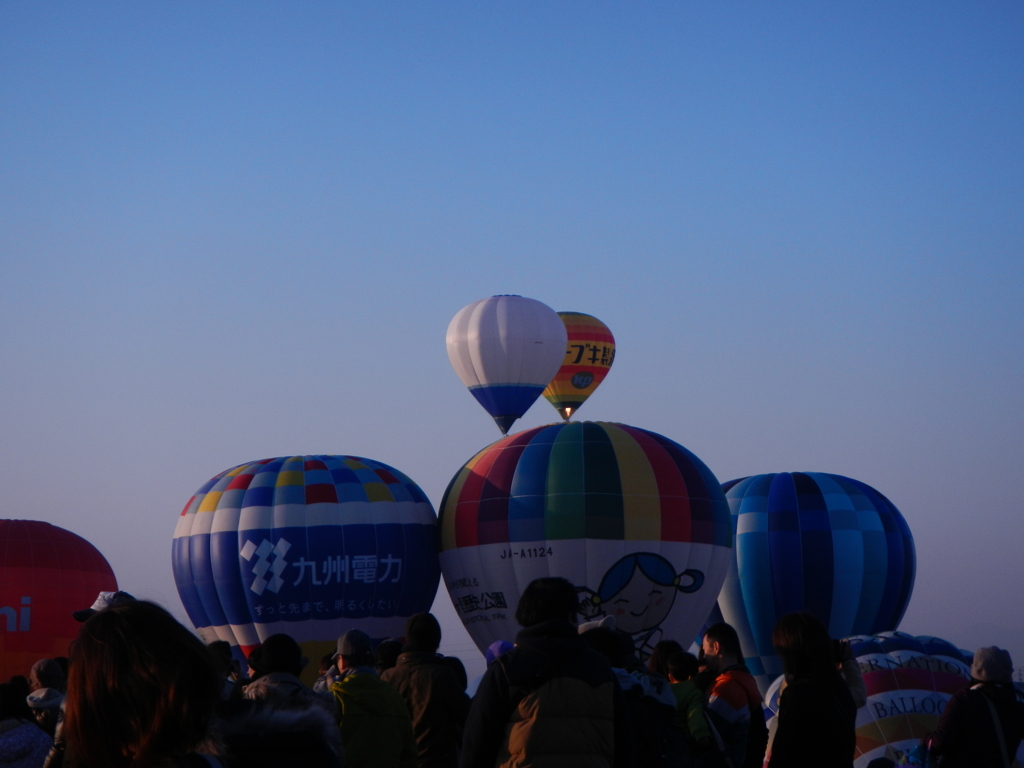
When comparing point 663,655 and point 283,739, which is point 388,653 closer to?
point 663,655

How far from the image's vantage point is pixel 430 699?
5559 millimetres

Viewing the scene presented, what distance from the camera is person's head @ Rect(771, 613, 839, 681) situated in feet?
12.7

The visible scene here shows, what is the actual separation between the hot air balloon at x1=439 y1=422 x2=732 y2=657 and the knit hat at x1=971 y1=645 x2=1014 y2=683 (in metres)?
9.69

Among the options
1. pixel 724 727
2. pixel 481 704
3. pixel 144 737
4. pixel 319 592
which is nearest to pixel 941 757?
pixel 724 727

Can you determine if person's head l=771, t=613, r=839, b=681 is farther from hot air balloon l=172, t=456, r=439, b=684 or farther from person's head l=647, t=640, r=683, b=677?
hot air balloon l=172, t=456, r=439, b=684

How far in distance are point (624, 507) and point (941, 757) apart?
10230 mm

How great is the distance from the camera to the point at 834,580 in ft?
62.8

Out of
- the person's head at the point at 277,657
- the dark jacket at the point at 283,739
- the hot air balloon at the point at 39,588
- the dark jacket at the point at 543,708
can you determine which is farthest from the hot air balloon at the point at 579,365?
the dark jacket at the point at 283,739

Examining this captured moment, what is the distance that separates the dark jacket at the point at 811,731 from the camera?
3.77 metres

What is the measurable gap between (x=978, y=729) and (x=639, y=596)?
33.0 feet

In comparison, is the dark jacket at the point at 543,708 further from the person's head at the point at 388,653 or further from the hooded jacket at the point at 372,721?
the person's head at the point at 388,653

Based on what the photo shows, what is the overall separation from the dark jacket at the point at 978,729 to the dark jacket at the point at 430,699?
2054 mm

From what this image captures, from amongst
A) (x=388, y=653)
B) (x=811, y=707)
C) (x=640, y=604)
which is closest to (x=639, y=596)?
(x=640, y=604)

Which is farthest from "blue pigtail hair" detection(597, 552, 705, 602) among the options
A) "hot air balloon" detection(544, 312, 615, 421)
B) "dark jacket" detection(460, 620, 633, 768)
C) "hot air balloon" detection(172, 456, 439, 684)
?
"hot air balloon" detection(544, 312, 615, 421)
